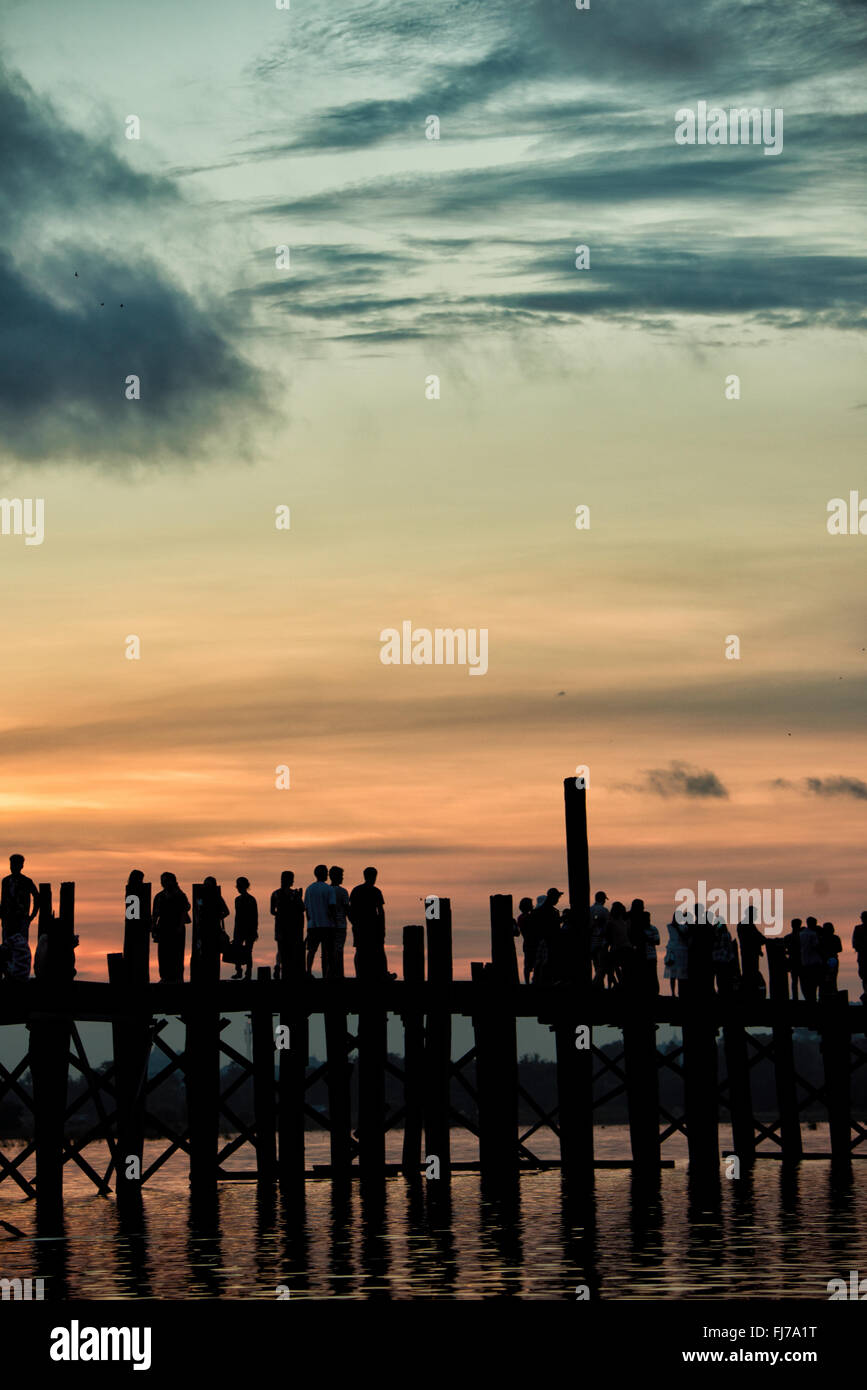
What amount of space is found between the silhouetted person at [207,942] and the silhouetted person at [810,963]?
11591 mm

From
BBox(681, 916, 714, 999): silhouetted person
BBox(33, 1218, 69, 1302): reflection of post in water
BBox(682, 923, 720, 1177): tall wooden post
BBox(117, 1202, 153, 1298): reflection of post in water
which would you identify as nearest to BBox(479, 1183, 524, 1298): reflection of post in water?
BBox(682, 923, 720, 1177): tall wooden post

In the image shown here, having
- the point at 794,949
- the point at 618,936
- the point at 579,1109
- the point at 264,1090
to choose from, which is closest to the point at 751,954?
the point at 794,949

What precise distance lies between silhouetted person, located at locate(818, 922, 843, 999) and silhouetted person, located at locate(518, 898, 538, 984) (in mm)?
6291

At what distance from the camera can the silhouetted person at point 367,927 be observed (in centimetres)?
2733

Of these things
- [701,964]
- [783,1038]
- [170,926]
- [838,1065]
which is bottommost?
[838,1065]

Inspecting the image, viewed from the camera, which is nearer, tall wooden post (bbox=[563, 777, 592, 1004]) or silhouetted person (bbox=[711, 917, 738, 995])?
tall wooden post (bbox=[563, 777, 592, 1004])

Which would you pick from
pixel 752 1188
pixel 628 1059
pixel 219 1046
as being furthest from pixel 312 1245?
pixel 752 1188

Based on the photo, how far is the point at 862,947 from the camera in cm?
3334

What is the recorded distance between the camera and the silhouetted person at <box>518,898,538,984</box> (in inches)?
1190

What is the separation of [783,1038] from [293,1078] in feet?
31.9

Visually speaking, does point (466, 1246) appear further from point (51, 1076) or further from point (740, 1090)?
point (740, 1090)

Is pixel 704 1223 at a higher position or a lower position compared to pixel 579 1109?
lower

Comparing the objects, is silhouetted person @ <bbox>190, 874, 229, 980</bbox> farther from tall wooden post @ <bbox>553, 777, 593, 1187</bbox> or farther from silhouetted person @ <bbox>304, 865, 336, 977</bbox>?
tall wooden post @ <bbox>553, 777, 593, 1187</bbox>
